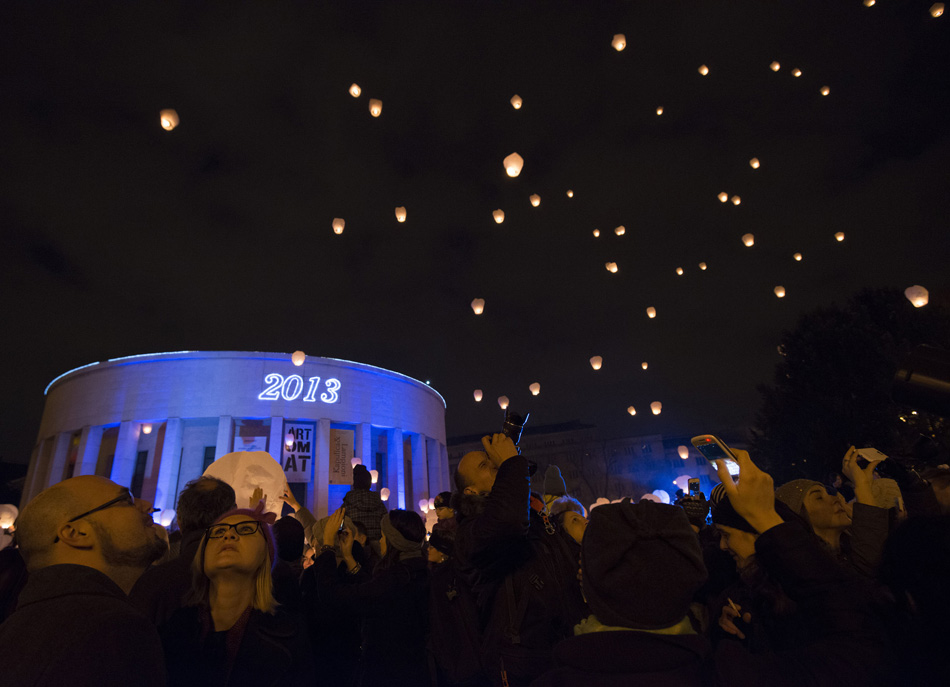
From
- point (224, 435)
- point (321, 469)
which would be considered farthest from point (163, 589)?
point (224, 435)

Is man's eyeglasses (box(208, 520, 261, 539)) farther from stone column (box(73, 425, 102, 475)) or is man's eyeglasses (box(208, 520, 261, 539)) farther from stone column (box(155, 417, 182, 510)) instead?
stone column (box(73, 425, 102, 475))

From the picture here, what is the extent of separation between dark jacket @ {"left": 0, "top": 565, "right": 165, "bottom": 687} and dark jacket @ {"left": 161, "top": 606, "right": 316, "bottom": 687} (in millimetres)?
637

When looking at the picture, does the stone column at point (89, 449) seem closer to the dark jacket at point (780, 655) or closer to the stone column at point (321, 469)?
the stone column at point (321, 469)

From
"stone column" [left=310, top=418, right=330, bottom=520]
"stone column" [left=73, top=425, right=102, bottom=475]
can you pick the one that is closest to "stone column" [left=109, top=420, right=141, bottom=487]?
"stone column" [left=73, top=425, right=102, bottom=475]

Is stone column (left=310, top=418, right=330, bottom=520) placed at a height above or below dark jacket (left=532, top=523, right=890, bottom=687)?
above

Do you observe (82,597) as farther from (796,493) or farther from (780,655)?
(796,493)

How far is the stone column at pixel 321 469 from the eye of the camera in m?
29.8

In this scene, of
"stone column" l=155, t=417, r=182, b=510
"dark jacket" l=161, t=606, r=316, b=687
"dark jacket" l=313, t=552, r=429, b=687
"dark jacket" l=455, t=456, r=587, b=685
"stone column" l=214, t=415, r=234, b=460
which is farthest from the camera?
"stone column" l=214, t=415, r=234, b=460

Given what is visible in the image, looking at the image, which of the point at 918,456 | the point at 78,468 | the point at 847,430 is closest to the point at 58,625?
the point at 918,456

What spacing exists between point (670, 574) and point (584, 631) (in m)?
0.35

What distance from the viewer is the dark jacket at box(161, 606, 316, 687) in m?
2.25

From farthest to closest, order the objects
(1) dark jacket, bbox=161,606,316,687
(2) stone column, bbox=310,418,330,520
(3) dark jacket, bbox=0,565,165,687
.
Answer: (2) stone column, bbox=310,418,330,520, (1) dark jacket, bbox=161,606,316,687, (3) dark jacket, bbox=0,565,165,687

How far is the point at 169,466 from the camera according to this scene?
28.9 m

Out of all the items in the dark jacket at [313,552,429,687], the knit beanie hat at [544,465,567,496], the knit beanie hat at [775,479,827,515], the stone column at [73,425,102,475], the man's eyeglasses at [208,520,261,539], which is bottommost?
the dark jacket at [313,552,429,687]
